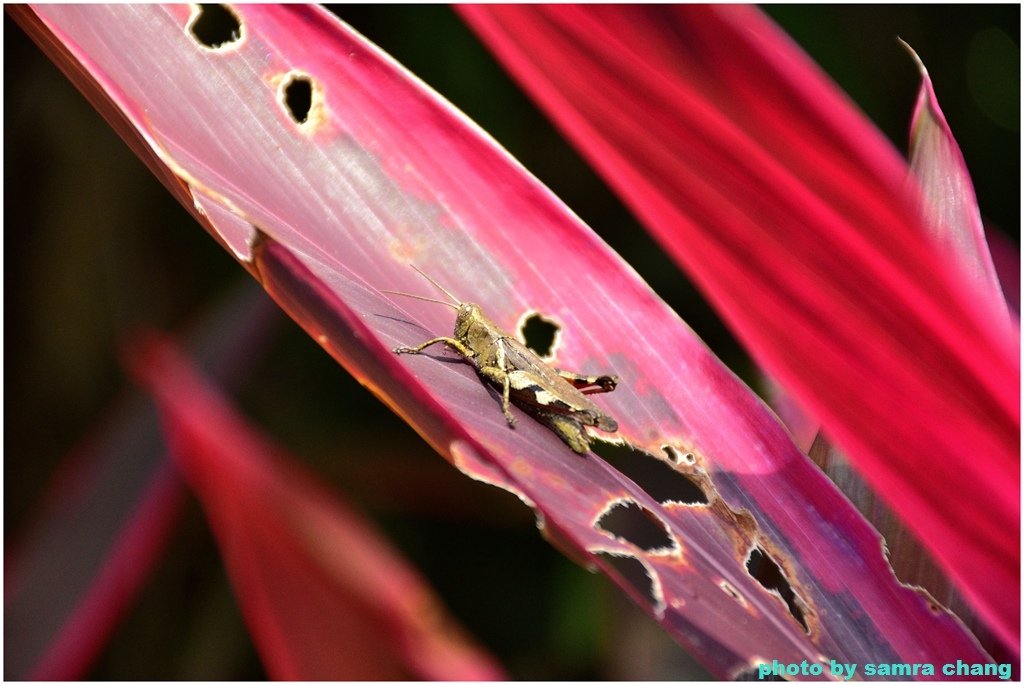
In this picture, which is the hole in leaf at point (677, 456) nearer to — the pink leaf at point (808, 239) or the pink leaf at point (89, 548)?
the pink leaf at point (808, 239)

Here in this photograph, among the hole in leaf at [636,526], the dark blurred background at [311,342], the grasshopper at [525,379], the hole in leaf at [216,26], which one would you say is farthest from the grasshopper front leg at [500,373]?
the dark blurred background at [311,342]

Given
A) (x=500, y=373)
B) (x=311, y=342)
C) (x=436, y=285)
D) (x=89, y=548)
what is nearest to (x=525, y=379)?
(x=500, y=373)

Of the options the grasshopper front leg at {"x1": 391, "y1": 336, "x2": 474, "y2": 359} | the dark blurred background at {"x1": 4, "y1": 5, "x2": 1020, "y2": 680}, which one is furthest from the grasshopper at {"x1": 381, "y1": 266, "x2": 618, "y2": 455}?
the dark blurred background at {"x1": 4, "y1": 5, "x2": 1020, "y2": 680}

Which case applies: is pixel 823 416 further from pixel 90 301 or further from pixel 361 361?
pixel 90 301

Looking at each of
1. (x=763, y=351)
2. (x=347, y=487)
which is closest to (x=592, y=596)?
(x=347, y=487)

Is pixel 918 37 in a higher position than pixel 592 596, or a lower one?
higher
